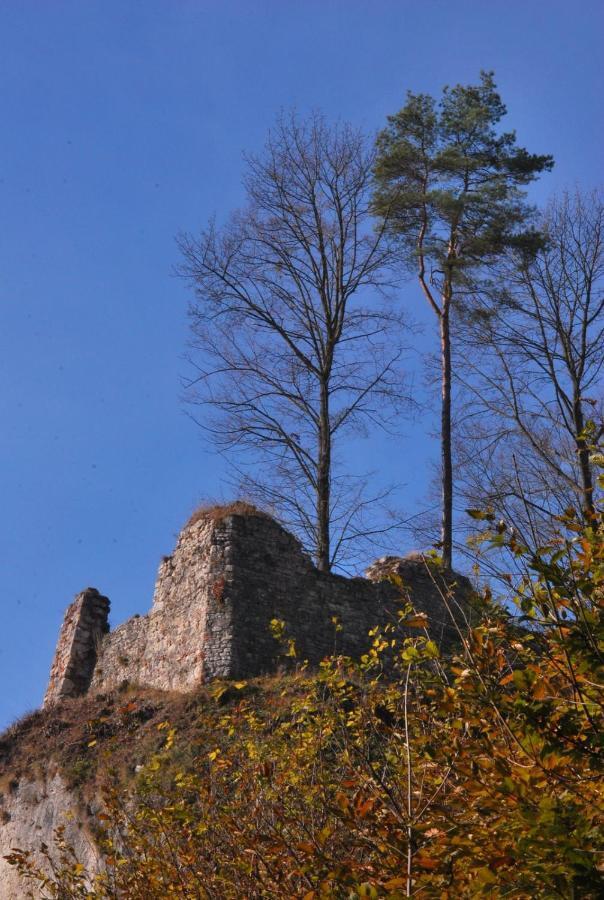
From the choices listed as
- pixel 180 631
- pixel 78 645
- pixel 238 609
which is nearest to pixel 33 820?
pixel 180 631

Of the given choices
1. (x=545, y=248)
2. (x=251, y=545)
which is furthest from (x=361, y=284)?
(x=251, y=545)

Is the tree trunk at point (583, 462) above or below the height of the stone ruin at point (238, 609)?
above

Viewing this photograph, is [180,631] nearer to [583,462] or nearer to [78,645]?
[78,645]

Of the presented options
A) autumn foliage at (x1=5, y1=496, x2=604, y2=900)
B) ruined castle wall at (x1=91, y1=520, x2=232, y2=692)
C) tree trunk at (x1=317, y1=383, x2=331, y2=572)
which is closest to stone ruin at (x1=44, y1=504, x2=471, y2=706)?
ruined castle wall at (x1=91, y1=520, x2=232, y2=692)

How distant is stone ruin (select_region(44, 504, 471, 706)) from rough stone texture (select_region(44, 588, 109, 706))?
4 cm

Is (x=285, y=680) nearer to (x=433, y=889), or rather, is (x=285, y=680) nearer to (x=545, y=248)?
(x=433, y=889)

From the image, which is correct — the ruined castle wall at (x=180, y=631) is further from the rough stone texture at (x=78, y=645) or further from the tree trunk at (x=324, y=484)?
the tree trunk at (x=324, y=484)

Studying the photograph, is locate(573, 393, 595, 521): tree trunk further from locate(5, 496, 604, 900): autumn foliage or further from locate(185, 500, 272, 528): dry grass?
locate(5, 496, 604, 900): autumn foliage

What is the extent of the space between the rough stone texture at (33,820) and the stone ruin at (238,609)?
75.7 inches

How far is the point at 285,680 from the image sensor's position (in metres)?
11.7

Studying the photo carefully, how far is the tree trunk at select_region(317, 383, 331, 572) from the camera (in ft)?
54.5

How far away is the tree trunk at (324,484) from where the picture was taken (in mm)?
16609

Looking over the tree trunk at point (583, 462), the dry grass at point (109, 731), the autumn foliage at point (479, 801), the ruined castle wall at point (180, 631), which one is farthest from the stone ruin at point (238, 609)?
the autumn foliage at point (479, 801)

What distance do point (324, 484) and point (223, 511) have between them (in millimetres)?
3647
